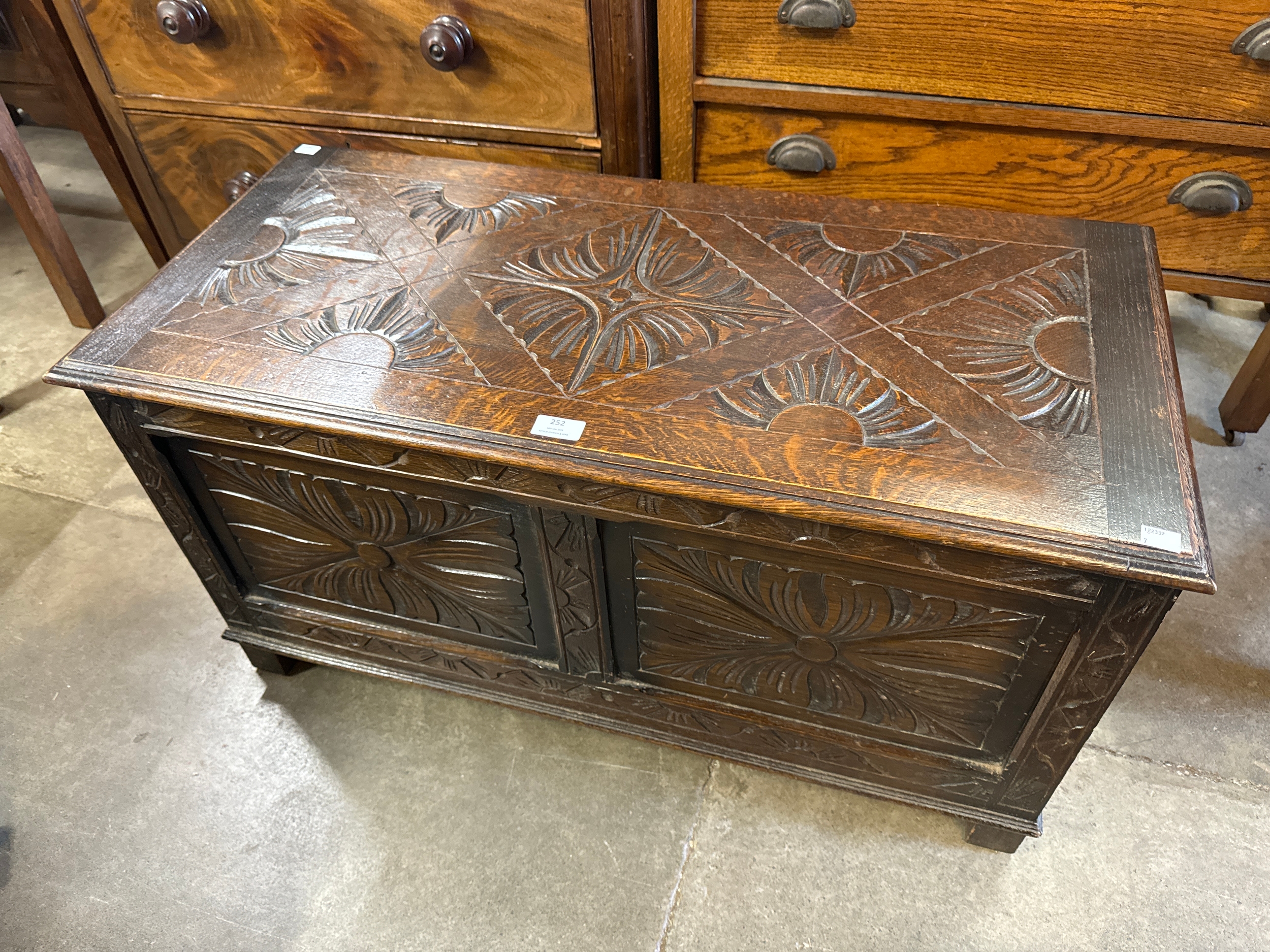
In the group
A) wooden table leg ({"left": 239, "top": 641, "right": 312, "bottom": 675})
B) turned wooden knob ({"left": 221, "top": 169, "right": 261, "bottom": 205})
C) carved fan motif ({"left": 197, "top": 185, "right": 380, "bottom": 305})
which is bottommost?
wooden table leg ({"left": 239, "top": 641, "right": 312, "bottom": 675})

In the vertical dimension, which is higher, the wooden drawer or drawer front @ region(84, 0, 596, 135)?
drawer front @ region(84, 0, 596, 135)

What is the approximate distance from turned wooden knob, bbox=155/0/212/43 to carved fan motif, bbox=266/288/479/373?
0.74 metres

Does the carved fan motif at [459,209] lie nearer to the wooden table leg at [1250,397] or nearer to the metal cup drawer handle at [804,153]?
the metal cup drawer handle at [804,153]

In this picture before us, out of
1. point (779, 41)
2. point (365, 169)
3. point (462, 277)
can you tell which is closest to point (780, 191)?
point (779, 41)

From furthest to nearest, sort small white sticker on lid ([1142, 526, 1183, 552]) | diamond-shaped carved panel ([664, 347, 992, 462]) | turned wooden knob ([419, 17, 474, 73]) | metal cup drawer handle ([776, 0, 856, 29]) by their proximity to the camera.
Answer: turned wooden knob ([419, 17, 474, 73])
metal cup drawer handle ([776, 0, 856, 29])
diamond-shaped carved panel ([664, 347, 992, 462])
small white sticker on lid ([1142, 526, 1183, 552])

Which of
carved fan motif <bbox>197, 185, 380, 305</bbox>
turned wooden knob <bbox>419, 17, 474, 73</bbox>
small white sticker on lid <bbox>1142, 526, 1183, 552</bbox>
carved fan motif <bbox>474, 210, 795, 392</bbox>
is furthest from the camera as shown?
turned wooden knob <bbox>419, 17, 474, 73</bbox>

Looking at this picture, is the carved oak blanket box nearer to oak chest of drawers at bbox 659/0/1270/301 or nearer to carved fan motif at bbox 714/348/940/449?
carved fan motif at bbox 714/348/940/449

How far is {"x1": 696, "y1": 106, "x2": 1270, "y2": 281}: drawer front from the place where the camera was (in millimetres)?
1322

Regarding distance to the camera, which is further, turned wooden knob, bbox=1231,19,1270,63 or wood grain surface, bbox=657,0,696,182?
wood grain surface, bbox=657,0,696,182

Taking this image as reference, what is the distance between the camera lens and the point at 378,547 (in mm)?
1170

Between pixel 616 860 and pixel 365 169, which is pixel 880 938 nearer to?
pixel 616 860

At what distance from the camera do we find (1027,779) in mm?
1089

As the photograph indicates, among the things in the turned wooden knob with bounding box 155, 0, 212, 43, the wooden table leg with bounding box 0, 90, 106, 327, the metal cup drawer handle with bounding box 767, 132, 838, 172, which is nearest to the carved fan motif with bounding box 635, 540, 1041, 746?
the metal cup drawer handle with bounding box 767, 132, 838, 172

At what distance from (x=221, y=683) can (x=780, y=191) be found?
1.17 metres
